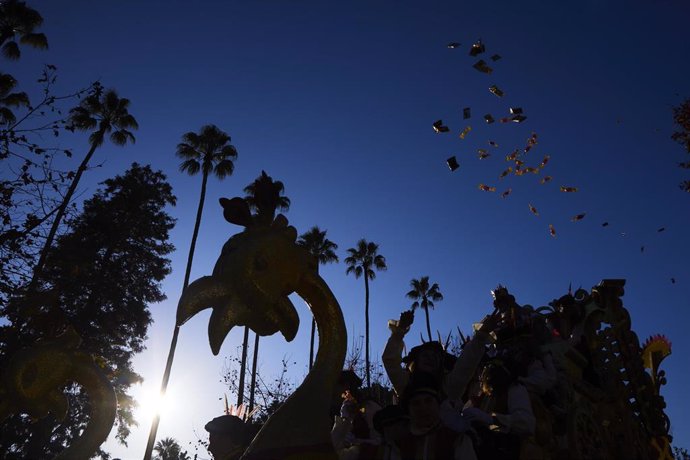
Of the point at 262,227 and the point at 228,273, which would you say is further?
the point at 262,227

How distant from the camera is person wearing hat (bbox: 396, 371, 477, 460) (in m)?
2.37

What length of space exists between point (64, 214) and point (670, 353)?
40.0ft

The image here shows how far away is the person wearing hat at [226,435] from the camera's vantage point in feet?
8.41

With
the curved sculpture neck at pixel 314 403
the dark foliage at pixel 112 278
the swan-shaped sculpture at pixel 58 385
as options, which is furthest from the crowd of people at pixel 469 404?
the dark foliage at pixel 112 278

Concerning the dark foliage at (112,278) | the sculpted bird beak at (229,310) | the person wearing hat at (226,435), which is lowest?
the person wearing hat at (226,435)

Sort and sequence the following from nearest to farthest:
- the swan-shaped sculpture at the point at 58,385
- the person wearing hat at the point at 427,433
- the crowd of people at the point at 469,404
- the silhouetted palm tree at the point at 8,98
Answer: the swan-shaped sculpture at the point at 58,385, the person wearing hat at the point at 427,433, the crowd of people at the point at 469,404, the silhouetted palm tree at the point at 8,98

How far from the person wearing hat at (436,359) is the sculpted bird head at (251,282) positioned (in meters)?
1.27

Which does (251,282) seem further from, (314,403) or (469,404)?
(469,404)

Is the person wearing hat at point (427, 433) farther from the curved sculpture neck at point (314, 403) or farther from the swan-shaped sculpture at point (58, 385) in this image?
the swan-shaped sculpture at point (58, 385)

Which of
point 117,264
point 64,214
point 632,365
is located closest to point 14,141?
point 64,214

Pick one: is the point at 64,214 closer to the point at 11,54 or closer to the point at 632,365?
the point at 11,54

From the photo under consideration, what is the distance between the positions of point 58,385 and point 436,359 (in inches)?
83.5

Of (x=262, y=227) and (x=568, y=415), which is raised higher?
(x=262, y=227)

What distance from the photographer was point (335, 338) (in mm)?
2121
